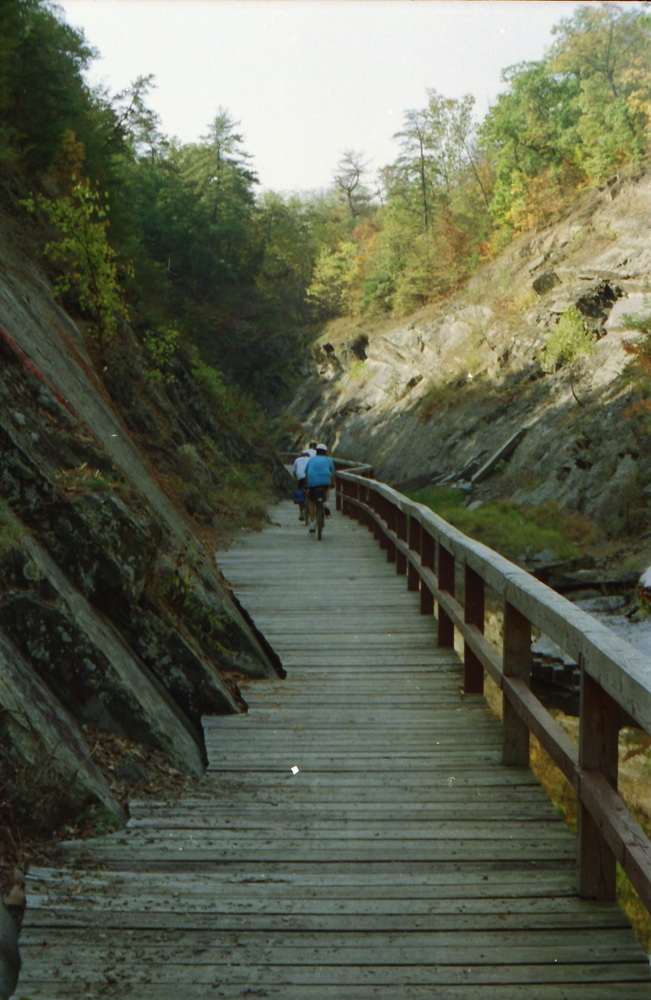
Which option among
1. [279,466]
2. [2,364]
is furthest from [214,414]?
[2,364]

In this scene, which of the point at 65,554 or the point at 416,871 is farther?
→ the point at 65,554

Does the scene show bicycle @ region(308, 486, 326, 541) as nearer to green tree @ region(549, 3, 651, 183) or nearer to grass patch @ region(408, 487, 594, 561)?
grass patch @ region(408, 487, 594, 561)

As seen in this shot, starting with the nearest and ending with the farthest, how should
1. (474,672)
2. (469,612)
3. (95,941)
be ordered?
1. (95,941)
2. (469,612)
3. (474,672)

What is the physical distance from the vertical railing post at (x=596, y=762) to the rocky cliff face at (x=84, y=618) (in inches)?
85.8

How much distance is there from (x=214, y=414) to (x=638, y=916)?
Result: 21.8m

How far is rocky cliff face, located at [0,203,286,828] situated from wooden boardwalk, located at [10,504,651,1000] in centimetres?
34

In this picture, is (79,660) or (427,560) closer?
(79,660)

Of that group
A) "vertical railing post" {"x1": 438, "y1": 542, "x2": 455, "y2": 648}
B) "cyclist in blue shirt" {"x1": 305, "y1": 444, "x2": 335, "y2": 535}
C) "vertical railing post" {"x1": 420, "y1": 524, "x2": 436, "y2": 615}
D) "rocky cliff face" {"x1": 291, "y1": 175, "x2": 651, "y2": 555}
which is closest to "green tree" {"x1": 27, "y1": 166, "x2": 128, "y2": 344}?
"cyclist in blue shirt" {"x1": 305, "y1": 444, "x2": 335, "y2": 535}

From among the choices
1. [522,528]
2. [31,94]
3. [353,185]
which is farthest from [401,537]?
[353,185]

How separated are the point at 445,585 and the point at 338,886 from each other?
15.1 feet

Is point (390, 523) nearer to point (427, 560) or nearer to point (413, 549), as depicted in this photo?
point (413, 549)

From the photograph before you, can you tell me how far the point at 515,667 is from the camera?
5.05m

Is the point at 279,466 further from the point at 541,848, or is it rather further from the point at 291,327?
the point at 291,327

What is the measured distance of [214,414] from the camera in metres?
27.1
